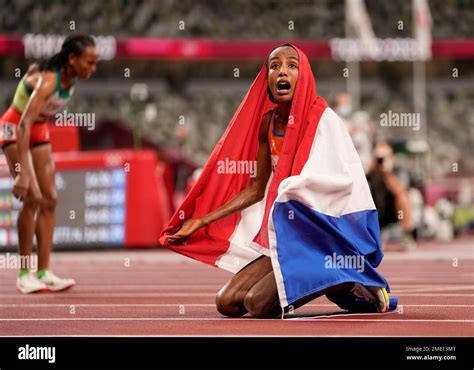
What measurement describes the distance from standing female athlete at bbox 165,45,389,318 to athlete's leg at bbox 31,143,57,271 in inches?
90.6

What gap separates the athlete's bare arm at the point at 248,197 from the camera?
243 inches

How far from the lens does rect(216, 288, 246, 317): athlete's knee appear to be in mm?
6176

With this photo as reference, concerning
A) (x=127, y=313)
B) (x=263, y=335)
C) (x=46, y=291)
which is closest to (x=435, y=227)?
(x=46, y=291)

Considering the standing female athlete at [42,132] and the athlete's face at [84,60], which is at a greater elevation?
the athlete's face at [84,60]

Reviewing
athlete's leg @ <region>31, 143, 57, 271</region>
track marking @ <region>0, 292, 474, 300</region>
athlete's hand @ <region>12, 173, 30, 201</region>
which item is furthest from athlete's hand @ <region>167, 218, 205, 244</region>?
athlete's leg @ <region>31, 143, 57, 271</region>

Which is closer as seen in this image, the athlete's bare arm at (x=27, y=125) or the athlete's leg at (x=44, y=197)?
the athlete's bare arm at (x=27, y=125)

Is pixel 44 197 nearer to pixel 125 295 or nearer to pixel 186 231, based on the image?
pixel 125 295

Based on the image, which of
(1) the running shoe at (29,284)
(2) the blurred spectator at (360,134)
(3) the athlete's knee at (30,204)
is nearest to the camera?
(3) the athlete's knee at (30,204)

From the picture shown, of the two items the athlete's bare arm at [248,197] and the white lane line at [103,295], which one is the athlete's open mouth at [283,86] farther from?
the white lane line at [103,295]

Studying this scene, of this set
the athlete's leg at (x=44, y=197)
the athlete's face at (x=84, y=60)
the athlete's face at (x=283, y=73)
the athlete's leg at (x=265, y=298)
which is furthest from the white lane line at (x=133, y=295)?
the athlete's face at (x=283, y=73)

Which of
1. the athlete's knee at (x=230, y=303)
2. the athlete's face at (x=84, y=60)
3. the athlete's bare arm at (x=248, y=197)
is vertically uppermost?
the athlete's face at (x=84, y=60)

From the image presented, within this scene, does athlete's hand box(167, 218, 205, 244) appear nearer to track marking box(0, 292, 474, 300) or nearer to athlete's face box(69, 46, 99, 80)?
track marking box(0, 292, 474, 300)

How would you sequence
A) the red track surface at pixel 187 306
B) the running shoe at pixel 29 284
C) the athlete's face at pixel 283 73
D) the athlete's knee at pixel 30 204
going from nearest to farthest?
1. the red track surface at pixel 187 306
2. the athlete's face at pixel 283 73
3. the athlete's knee at pixel 30 204
4. the running shoe at pixel 29 284
